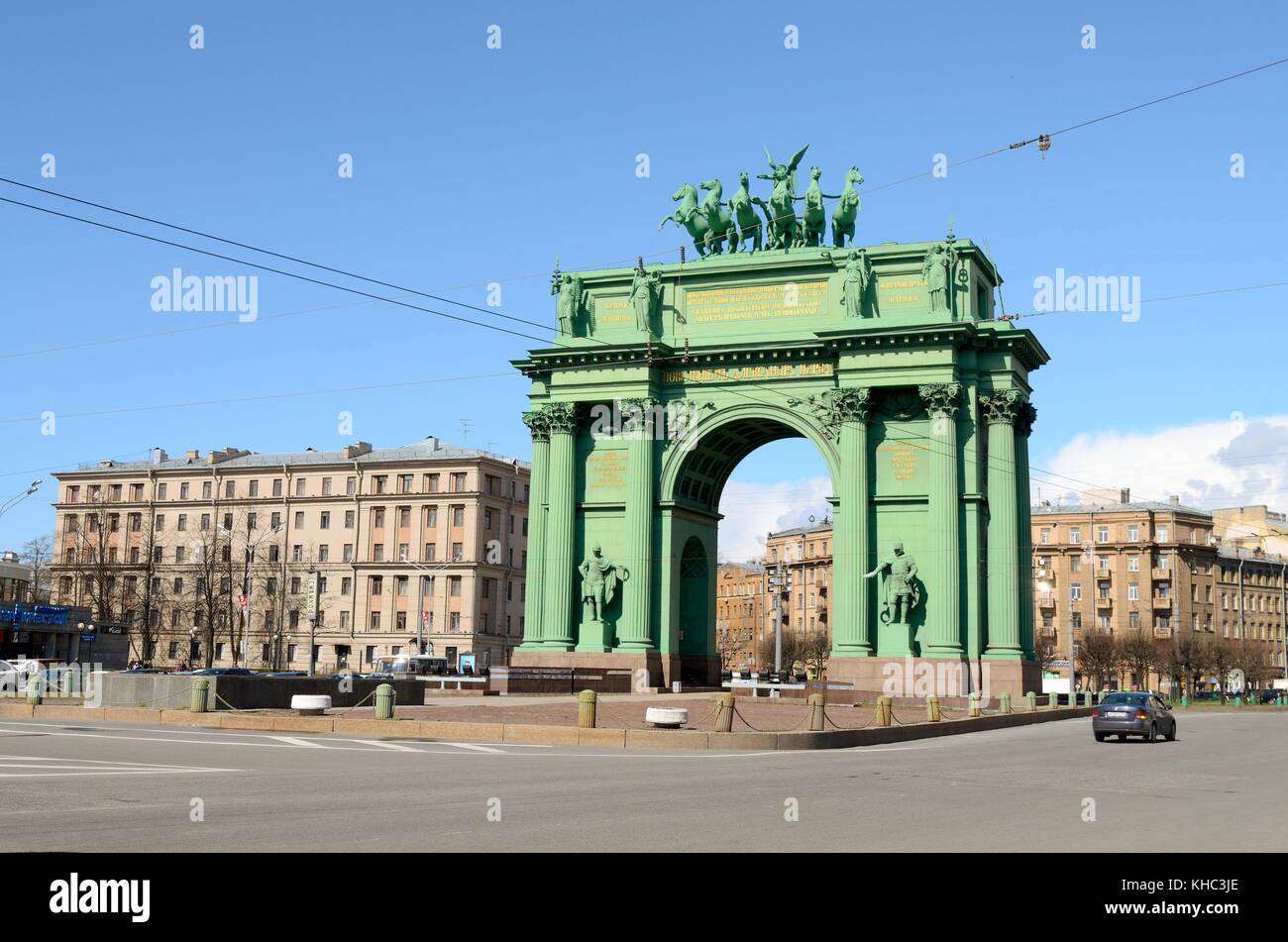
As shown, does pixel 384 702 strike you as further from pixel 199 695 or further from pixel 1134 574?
pixel 1134 574

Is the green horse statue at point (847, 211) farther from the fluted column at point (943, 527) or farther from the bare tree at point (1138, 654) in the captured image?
the bare tree at point (1138, 654)

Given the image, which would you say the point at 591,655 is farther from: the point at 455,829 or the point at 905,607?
the point at 455,829

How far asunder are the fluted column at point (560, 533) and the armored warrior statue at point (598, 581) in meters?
0.96

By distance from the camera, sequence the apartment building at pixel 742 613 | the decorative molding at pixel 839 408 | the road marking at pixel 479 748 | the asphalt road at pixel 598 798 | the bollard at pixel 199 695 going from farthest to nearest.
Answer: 1. the apartment building at pixel 742 613
2. the decorative molding at pixel 839 408
3. the bollard at pixel 199 695
4. the road marking at pixel 479 748
5. the asphalt road at pixel 598 798

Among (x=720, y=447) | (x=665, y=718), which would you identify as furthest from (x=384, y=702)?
(x=720, y=447)

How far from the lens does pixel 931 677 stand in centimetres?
5069

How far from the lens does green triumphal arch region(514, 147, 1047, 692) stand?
52.0 m

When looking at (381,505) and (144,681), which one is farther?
(381,505)

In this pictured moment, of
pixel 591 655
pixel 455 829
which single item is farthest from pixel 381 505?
pixel 455 829

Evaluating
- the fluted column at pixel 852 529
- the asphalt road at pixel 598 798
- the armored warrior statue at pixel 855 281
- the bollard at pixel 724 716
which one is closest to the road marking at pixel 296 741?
the asphalt road at pixel 598 798

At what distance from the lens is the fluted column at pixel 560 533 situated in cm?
5728

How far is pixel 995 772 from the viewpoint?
22188 mm

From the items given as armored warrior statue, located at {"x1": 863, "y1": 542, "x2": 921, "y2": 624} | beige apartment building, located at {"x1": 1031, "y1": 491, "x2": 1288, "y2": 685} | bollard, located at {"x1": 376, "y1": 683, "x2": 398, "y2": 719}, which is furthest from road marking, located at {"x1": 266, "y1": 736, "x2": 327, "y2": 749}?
beige apartment building, located at {"x1": 1031, "y1": 491, "x2": 1288, "y2": 685}

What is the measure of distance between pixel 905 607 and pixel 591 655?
44.5ft
